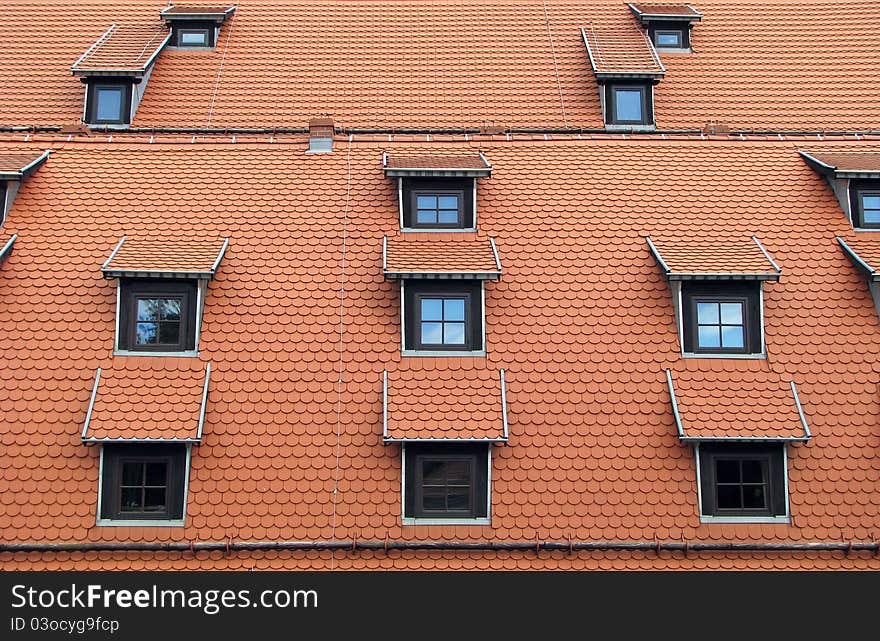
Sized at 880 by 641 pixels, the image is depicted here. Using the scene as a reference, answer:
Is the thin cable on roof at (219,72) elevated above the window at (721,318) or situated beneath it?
elevated above

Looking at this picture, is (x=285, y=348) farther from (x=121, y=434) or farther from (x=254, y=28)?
(x=254, y=28)

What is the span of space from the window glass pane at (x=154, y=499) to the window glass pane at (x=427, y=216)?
24.0ft

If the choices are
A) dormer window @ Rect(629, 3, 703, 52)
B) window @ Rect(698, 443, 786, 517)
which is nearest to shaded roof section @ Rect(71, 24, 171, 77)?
dormer window @ Rect(629, 3, 703, 52)

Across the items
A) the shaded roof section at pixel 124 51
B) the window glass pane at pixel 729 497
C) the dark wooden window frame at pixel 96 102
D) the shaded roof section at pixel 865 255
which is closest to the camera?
the window glass pane at pixel 729 497

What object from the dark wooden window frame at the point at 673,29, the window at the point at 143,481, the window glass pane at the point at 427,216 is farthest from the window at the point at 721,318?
the dark wooden window frame at the point at 673,29

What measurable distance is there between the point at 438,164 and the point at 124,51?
10587 millimetres

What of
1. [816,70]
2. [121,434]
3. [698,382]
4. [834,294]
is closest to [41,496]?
[121,434]

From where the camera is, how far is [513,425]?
16.4 m

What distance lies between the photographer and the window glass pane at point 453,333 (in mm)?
17266

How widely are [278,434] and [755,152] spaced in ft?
40.7

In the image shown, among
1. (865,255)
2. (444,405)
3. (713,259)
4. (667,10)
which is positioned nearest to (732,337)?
(713,259)

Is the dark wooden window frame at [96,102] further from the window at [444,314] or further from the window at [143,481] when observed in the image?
the window at [143,481]

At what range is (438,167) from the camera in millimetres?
19047

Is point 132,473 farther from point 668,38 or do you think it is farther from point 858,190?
point 668,38
